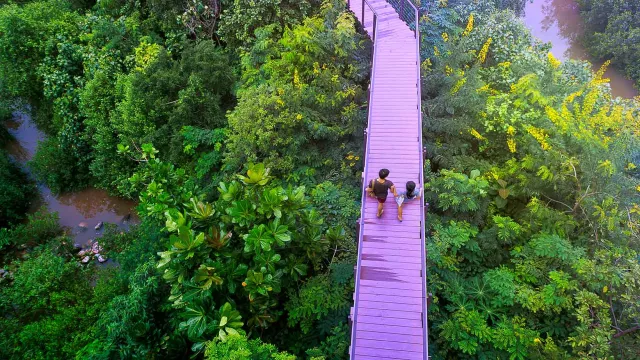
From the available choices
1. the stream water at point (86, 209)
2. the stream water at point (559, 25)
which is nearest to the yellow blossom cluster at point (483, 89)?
the stream water at point (559, 25)

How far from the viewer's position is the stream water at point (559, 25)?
20.0m

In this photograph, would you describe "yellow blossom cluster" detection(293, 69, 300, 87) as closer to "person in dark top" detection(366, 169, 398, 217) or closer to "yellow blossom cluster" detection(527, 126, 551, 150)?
"person in dark top" detection(366, 169, 398, 217)

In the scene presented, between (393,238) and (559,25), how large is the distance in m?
20.6

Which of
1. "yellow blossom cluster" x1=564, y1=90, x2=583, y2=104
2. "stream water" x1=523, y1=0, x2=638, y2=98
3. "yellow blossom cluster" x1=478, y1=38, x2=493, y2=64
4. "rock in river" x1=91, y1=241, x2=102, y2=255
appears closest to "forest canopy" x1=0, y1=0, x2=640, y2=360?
"yellow blossom cluster" x1=478, y1=38, x2=493, y2=64

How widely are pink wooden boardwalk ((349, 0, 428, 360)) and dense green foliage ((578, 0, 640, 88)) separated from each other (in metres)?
13.0

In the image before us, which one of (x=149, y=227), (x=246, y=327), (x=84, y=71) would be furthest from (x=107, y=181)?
(x=246, y=327)

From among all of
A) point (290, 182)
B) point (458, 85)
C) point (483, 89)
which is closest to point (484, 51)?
point (483, 89)

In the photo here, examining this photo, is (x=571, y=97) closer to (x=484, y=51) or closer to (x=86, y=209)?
(x=484, y=51)

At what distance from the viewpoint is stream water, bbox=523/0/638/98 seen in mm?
19984

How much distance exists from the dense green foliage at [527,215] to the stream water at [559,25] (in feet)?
30.3

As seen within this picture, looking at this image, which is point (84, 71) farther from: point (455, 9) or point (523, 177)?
point (523, 177)

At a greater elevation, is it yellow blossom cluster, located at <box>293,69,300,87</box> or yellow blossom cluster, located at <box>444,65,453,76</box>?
yellow blossom cluster, located at <box>444,65,453,76</box>

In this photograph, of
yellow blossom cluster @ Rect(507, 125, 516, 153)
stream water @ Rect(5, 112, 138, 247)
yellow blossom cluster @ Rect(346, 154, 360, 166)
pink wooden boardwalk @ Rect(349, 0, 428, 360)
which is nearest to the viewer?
pink wooden boardwalk @ Rect(349, 0, 428, 360)

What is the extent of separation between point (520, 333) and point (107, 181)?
52.3ft
